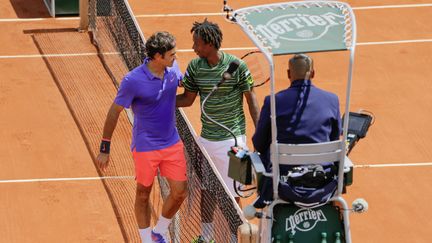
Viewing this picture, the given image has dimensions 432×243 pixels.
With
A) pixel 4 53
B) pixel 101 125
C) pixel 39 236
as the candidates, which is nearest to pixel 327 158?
pixel 39 236

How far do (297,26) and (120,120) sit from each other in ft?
23.5

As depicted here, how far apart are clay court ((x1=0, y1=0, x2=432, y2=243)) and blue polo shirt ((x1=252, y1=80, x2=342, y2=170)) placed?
3874 mm

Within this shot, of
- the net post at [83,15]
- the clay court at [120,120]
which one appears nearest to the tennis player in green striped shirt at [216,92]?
the clay court at [120,120]

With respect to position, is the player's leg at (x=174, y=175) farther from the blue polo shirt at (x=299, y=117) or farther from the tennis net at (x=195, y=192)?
the blue polo shirt at (x=299, y=117)

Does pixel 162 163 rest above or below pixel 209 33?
→ below

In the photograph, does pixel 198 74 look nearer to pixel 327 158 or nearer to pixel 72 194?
pixel 327 158

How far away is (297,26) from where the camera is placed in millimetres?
8570

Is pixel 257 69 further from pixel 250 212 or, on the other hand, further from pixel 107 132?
pixel 250 212

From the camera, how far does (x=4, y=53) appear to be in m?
18.1

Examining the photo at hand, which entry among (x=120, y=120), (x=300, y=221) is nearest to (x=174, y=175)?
(x=300, y=221)

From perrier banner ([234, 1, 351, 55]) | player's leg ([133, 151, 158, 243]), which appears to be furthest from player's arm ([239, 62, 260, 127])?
perrier banner ([234, 1, 351, 55])

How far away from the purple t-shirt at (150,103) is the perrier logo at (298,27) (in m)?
1.77

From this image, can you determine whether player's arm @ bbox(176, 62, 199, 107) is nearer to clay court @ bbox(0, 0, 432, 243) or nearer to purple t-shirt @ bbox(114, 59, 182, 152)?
purple t-shirt @ bbox(114, 59, 182, 152)

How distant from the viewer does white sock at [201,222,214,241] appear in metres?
10.4
